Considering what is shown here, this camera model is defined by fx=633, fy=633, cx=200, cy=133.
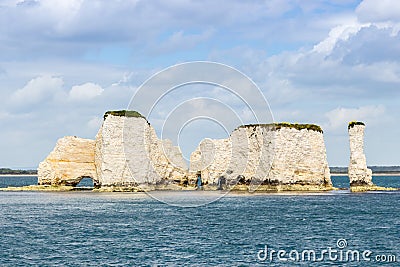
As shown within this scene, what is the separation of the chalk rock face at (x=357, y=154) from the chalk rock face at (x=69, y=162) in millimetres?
34270

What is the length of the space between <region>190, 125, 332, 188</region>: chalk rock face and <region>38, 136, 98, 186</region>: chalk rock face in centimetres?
2039

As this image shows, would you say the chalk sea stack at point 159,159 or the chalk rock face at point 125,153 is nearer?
the chalk rock face at point 125,153

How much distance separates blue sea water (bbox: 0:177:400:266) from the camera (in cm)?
3322

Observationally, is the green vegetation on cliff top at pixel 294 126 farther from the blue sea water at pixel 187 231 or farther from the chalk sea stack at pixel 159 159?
the blue sea water at pixel 187 231

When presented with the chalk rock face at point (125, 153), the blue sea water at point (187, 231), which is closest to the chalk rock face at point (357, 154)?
the blue sea water at point (187, 231)

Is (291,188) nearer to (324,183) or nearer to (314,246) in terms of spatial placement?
(324,183)

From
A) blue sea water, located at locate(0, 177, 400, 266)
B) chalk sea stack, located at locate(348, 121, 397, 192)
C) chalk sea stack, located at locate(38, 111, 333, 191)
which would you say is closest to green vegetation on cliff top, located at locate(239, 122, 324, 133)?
chalk sea stack, located at locate(38, 111, 333, 191)

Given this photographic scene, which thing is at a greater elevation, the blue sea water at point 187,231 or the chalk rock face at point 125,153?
the chalk rock face at point 125,153

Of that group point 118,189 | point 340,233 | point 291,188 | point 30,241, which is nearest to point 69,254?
point 30,241

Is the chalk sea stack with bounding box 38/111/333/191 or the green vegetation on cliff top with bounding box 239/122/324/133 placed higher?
the green vegetation on cliff top with bounding box 239/122/324/133

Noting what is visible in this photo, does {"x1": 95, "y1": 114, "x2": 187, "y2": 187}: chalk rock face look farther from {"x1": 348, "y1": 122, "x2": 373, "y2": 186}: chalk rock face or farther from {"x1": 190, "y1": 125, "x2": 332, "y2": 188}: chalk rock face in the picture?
{"x1": 348, "y1": 122, "x2": 373, "y2": 186}: chalk rock face

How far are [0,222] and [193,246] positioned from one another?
18.5 metres

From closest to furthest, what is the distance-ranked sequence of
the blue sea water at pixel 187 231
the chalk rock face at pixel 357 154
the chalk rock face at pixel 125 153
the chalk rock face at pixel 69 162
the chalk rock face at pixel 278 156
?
the blue sea water at pixel 187 231 → the chalk rock face at pixel 125 153 → the chalk rock face at pixel 357 154 → the chalk rock face at pixel 278 156 → the chalk rock face at pixel 69 162

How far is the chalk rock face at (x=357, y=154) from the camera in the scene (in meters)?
82.7
